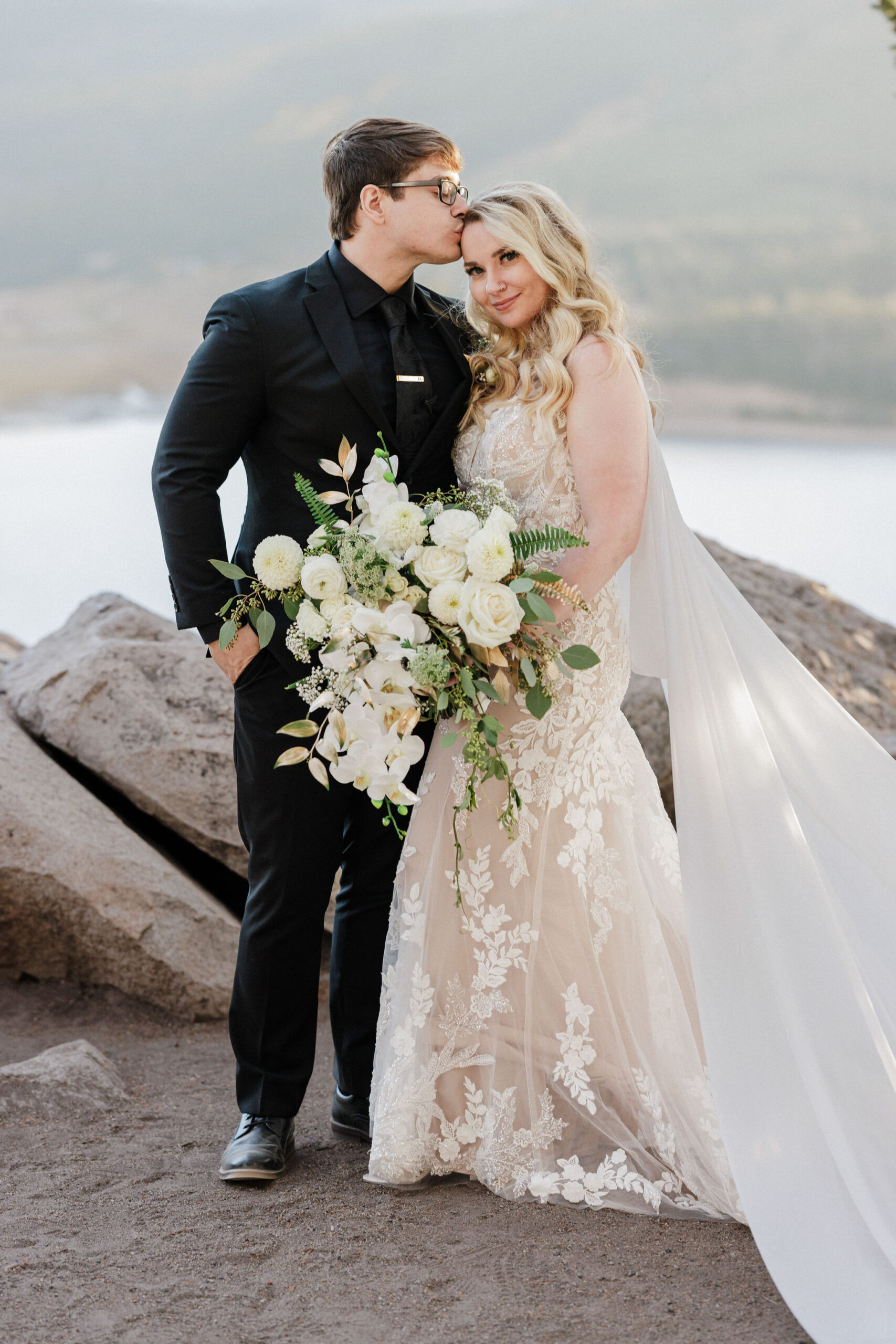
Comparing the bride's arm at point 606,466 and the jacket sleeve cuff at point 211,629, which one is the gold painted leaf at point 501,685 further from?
the jacket sleeve cuff at point 211,629

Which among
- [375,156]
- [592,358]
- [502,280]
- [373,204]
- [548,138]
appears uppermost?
[548,138]

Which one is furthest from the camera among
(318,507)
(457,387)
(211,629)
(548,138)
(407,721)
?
(548,138)

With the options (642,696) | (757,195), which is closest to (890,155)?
(757,195)

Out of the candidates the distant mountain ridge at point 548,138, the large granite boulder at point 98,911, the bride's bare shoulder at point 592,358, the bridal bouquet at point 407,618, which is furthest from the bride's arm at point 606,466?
the distant mountain ridge at point 548,138

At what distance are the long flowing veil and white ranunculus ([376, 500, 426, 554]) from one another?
1.98 feet

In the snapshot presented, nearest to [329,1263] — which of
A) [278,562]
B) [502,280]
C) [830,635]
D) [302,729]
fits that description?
[302,729]

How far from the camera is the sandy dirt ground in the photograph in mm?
1954

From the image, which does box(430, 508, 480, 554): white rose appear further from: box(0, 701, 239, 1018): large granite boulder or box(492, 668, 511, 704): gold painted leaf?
box(0, 701, 239, 1018): large granite boulder

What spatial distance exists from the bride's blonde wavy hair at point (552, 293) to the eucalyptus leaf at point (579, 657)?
53 cm

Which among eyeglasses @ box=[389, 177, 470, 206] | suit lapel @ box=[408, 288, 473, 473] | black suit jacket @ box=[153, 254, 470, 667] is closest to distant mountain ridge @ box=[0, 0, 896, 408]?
suit lapel @ box=[408, 288, 473, 473]

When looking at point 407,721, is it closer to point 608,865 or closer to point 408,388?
point 608,865

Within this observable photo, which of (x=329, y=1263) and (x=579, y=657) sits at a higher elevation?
(x=579, y=657)

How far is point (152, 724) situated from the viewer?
13.2 ft

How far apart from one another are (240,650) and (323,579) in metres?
0.49
